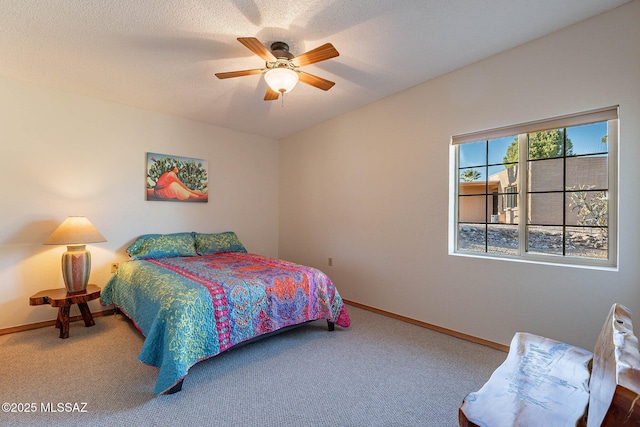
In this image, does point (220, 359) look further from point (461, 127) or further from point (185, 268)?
point (461, 127)

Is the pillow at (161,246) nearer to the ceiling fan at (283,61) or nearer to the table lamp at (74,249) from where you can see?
the table lamp at (74,249)

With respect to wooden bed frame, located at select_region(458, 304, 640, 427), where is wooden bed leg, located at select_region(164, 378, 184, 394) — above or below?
below

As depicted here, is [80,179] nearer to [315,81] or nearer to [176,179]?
[176,179]

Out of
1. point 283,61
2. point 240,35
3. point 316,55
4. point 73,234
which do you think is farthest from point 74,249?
point 316,55

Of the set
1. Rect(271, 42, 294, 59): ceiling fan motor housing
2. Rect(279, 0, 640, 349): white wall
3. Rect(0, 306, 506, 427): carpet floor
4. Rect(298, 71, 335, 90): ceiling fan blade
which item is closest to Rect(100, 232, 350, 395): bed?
Rect(0, 306, 506, 427): carpet floor

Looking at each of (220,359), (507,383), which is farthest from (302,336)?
(507,383)

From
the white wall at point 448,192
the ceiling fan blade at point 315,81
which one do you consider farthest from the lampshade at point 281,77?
the white wall at point 448,192

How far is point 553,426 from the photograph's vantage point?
961 mm

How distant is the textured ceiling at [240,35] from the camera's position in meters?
1.88

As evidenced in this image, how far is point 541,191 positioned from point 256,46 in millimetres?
2533

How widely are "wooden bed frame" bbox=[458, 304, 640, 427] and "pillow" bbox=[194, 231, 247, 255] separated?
3404 mm

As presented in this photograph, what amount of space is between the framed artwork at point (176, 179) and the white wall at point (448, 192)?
1.49 metres

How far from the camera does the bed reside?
187 cm

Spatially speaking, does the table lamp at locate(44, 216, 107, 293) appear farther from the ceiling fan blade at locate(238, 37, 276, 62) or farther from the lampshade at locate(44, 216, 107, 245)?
the ceiling fan blade at locate(238, 37, 276, 62)
